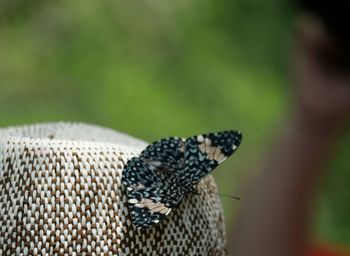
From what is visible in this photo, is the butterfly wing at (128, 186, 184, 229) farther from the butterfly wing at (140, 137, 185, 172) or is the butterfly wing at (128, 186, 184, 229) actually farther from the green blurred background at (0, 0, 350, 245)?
the green blurred background at (0, 0, 350, 245)

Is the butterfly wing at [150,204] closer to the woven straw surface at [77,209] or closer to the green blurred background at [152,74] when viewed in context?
the woven straw surface at [77,209]

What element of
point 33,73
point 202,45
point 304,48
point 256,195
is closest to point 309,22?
point 304,48

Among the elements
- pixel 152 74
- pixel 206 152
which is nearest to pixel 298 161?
pixel 206 152

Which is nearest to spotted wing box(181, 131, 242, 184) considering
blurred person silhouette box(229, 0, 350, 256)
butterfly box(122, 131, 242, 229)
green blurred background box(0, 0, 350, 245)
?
butterfly box(122, 131, 242, 229)

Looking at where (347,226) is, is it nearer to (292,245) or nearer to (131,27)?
(131,27)

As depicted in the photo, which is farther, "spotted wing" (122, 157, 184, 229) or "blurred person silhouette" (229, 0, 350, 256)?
"blurred person silhouette" (229, 0, 350, 256)

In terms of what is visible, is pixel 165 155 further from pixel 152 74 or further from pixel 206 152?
pixel 152 74
